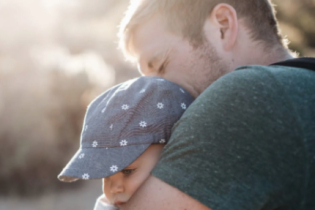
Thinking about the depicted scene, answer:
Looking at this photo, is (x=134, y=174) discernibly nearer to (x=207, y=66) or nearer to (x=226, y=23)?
(x=207, y=66)

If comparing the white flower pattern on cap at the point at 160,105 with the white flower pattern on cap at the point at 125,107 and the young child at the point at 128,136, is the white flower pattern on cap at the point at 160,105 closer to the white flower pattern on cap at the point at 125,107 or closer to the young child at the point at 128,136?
the young child at the point at 128,136

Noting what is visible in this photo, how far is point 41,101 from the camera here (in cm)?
523

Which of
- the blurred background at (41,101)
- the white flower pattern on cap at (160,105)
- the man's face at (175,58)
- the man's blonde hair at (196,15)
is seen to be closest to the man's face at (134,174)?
the white flower pattern on cap at (160,105)

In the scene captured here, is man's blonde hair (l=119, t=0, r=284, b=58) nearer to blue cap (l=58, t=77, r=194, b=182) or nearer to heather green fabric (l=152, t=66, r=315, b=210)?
blue cap (l=58, t=77, r=194, b=182)

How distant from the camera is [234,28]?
1624 millimetres

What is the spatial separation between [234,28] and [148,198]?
881 mm

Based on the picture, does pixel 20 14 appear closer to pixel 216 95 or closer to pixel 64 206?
pixel 64 206

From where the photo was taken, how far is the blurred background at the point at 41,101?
200 inches

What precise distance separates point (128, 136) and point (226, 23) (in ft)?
2.21

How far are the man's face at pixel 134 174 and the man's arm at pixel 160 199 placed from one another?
0.23 meters

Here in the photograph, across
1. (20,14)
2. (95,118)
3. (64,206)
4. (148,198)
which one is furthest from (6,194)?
(148,198)

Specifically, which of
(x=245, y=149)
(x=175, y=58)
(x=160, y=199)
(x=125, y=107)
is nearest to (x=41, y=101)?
(x=175, y=58)

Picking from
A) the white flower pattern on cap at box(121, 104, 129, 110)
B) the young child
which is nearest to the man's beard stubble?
the young child

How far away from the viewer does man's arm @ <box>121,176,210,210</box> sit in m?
1.00
